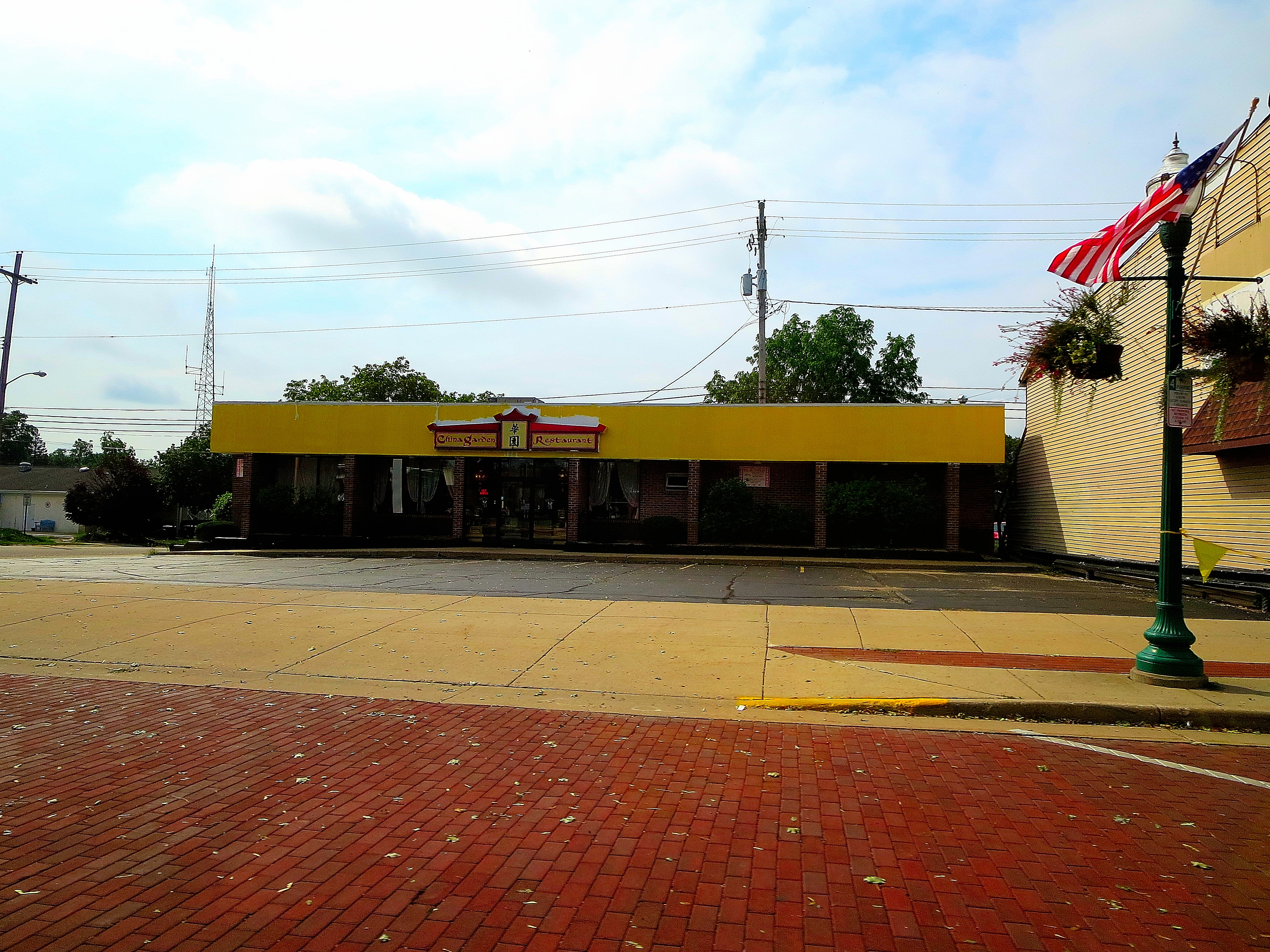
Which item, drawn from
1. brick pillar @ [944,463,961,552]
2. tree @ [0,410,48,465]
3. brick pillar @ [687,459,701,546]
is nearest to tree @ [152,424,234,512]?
brick pillar @ [687,459,701,546]

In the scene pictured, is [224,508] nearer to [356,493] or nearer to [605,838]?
[356,493]

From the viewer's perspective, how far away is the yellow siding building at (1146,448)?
41.9 feet

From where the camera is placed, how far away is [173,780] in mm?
5332

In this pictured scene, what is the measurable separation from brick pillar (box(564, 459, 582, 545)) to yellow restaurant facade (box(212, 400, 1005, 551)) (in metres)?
0.05

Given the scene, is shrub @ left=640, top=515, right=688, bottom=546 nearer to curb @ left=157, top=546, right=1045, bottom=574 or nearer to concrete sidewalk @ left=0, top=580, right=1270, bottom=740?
curb @ left=157, top=546, right=1045, bottom=574

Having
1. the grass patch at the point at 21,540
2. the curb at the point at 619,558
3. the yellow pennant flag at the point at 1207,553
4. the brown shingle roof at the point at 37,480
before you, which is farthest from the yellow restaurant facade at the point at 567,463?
the brown shingle roof at the point at 37,480

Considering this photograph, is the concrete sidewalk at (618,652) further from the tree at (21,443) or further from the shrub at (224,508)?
the tree at (21,443)

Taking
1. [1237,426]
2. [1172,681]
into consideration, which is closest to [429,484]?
[1237,426]

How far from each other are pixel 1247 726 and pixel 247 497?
93.3ft

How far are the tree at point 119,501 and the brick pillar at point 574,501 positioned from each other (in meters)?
20.5

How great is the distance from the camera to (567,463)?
28391 mm

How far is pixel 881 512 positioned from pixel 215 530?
21.6 m

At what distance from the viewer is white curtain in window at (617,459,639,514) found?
2773cm

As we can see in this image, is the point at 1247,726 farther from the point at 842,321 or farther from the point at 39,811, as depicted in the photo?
the point at 842,321
